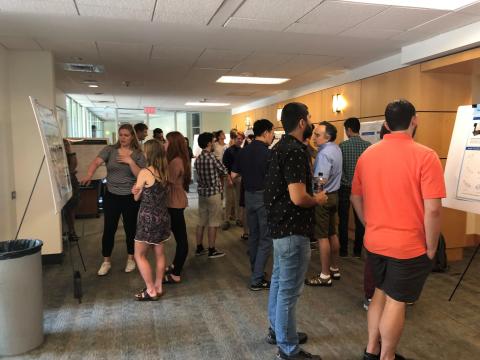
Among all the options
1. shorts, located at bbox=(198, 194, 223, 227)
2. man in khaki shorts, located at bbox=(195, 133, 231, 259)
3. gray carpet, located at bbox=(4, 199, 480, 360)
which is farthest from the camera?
shorts, located at bbox=(198, 194, 223, 227)

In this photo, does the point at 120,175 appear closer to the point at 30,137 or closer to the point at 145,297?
the point at 145,297

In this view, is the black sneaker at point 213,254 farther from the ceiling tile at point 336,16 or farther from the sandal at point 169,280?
the ceiling tile at point 336,16

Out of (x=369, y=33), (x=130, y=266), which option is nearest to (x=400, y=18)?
(x=369, y=33)

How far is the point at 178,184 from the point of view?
12.5 feet

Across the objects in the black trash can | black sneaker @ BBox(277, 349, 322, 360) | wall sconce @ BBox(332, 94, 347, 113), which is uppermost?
wall sconce @ BBox(332, 94, 347, 113)

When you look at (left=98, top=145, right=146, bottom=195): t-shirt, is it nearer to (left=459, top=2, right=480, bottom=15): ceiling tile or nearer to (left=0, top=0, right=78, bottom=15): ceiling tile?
(left=0, top=0, right=78, bottom=15): ceiling tile

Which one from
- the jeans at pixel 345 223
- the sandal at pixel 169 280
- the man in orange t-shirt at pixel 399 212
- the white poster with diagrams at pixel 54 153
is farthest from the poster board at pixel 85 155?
the man in orange t-shirt at pixel 399 212

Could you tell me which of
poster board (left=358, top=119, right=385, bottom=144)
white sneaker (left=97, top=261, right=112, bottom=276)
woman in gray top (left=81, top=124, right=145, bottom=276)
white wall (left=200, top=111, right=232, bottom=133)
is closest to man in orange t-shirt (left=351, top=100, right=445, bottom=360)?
woman in gray top (left=81, top=124, right=145, bottom=276)

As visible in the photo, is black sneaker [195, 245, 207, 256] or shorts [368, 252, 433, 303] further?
black sneaker [195, 245, 207, 256]

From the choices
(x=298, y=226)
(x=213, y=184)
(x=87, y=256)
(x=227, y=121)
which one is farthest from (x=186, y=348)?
(x=227, y=121)

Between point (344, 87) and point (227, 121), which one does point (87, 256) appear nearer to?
point (344, 87)

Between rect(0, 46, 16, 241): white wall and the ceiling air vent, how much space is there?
3.93 feet

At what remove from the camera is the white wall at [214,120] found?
46.4 ft

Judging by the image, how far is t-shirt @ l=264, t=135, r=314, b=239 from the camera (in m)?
2.28
